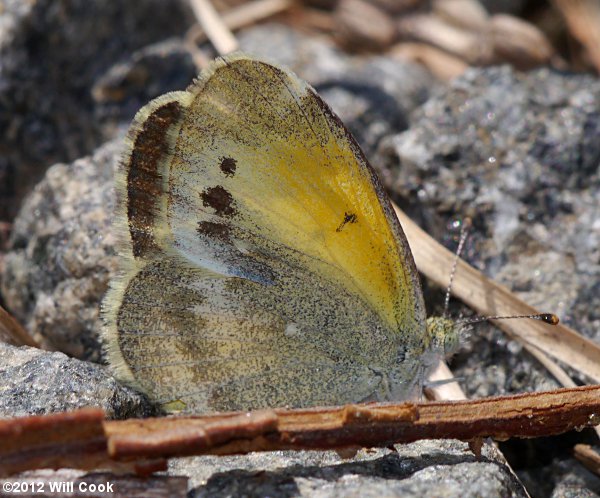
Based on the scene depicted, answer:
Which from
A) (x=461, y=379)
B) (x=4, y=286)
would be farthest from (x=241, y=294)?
(x=4, y=286)

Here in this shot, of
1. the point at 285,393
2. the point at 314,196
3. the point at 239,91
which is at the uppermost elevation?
the point at 239,91

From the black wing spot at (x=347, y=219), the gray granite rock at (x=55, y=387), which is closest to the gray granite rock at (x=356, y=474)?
the gray granite rock at (x=55, y=387)

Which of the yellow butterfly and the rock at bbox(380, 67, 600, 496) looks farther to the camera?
the rock at bbox(380, 67, 600, 496)

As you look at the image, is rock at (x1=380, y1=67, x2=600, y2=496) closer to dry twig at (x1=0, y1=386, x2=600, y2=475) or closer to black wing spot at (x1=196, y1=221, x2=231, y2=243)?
dry twig at (x1=0, y1=386, x2=600, y2=475)

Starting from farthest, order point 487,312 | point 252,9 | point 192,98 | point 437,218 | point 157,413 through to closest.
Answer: point 252,9, point 437,218, point 487,312, point 157,413, point 192,98

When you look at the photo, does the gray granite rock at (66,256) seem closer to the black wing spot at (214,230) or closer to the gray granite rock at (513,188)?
the black wing spot at (214,230)

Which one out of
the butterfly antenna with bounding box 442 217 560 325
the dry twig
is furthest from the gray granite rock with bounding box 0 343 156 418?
the butterfly antenna with bounding box 442 217 560 325

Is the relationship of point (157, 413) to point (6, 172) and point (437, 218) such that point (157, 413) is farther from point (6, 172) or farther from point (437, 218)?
point (6, 172)
